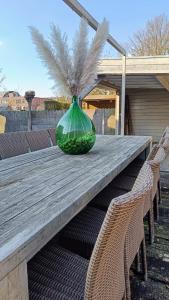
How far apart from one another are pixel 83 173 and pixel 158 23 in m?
11.8

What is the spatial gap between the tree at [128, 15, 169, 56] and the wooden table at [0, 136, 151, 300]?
1045 centimetres

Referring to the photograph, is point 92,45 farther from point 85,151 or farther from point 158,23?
point 158,23

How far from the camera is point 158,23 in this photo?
12.0 metres

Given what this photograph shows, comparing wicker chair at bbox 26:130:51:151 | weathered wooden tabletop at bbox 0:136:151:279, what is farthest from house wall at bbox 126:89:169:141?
weathered wooden tabletop at bbox 0:136:151:279

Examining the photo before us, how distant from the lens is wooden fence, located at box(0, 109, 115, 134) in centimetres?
812

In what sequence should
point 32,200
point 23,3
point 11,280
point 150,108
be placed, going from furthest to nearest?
point 150,108
point 23,3
point 32,200
point 11,280

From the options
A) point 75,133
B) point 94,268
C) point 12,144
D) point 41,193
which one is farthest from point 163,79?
point 94,268

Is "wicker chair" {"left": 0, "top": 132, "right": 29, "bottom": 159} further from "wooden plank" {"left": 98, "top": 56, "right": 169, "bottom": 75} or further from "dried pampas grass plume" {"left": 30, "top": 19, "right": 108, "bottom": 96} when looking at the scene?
"wooden plank" {"left": 98, "top": 56, "right": 169, "bottom": 75}

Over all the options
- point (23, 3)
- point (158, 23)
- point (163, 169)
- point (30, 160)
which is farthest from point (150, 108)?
point (30, 160)

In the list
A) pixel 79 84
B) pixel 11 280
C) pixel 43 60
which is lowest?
pixel 11 280

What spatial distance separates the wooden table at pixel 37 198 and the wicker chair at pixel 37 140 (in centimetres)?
87

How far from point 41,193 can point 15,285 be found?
0.54m

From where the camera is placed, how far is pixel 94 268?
95cm

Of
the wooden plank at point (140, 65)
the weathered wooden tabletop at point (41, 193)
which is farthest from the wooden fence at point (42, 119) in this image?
the weathered wooden tabletop at point (41, 193)
